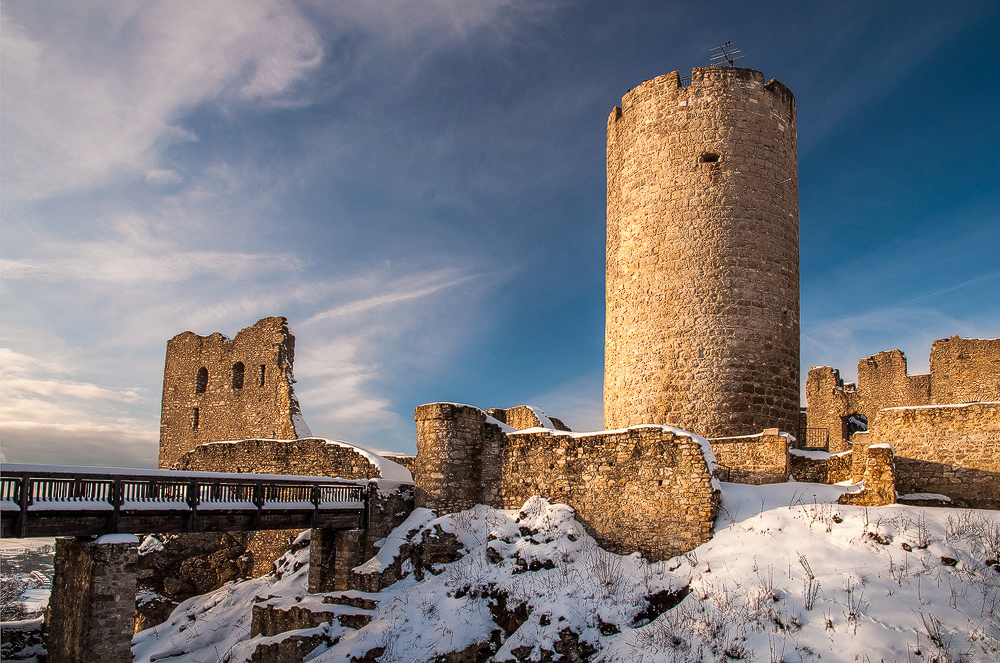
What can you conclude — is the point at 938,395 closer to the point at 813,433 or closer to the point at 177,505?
the point at 813,433

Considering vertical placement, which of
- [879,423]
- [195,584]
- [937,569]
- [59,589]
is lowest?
[195,584]

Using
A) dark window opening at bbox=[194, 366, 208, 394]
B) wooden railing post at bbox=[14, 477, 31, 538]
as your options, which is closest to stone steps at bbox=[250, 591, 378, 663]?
wooden railing post at bbox=[14, 477, 31, 538]

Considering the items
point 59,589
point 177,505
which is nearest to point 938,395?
point 177,505

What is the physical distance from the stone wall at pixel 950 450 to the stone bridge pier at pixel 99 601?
41.7 feet

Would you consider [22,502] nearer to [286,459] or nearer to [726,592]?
[286,459]

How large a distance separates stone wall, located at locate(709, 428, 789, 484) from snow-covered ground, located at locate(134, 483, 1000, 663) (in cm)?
47

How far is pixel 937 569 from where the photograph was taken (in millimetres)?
8750

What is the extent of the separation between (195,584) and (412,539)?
303 inches

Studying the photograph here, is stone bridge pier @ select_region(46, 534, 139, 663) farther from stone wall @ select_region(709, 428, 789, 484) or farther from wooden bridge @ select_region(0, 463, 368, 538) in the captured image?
stone wall @ select_region(709, 428, 789, 484)

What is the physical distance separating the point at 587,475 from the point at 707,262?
546 cm

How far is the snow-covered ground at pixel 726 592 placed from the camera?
315 inches

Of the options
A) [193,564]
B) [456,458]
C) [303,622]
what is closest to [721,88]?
[456,458]

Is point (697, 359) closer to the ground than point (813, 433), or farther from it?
farther from it

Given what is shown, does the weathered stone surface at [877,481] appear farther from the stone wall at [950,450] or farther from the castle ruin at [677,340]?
the castle ruin at [677,340]
